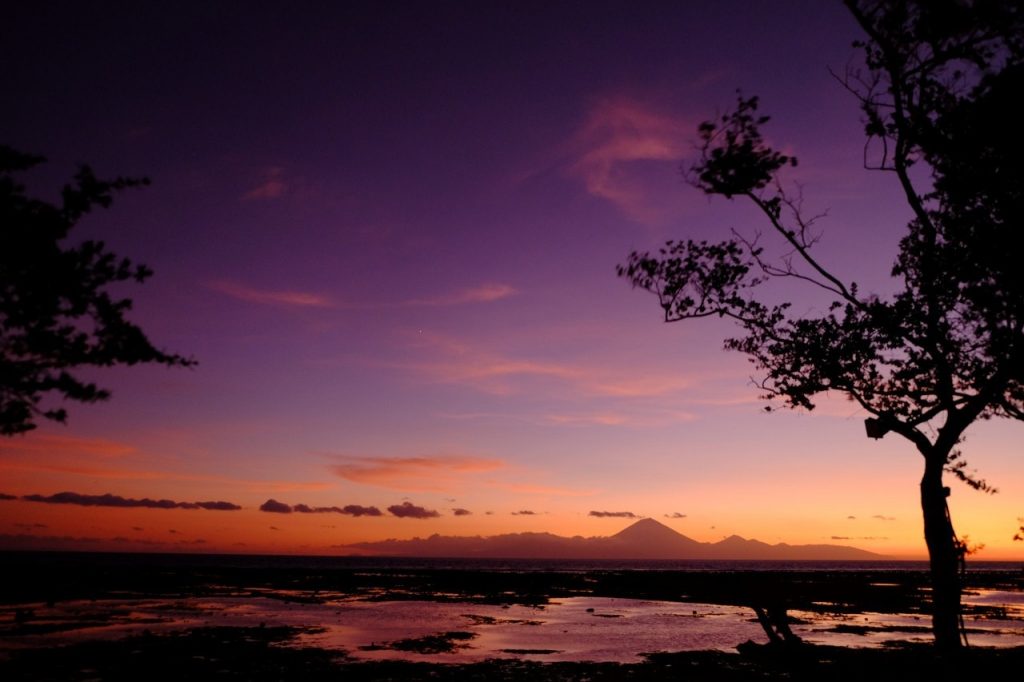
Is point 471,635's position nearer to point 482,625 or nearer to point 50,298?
point 482,625

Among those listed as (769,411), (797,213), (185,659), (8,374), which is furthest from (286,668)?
(797,213)

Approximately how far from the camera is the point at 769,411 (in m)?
19.0

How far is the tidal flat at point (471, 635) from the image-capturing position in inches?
895

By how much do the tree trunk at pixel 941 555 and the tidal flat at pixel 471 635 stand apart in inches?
27.8

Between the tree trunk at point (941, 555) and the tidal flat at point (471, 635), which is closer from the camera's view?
the tree trunk at point (941, 555)

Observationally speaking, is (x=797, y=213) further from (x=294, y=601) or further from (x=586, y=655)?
(x=294, y=601)

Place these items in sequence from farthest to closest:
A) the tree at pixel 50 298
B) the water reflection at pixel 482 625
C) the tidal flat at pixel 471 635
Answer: the water reflection at pixel 482 625
the tidal flat at pixel 471 635
the tree at pixel 50 298

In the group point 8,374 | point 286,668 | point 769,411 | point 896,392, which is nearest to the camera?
point 8,374

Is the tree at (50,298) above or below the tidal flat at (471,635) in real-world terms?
above

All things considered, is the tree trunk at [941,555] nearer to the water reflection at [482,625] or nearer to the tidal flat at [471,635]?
the tidal flat at [471,635]

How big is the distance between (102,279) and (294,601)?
50.1 metres

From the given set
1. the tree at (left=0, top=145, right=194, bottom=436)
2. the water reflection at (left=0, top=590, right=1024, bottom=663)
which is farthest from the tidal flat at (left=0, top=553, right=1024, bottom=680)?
the tree at (left=0, top=145, right=194, bottom=436)

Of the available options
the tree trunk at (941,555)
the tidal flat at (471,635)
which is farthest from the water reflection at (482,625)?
the tree trunk at (941,555)

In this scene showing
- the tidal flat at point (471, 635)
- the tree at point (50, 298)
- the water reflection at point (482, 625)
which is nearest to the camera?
the tree at point (50, 298)
